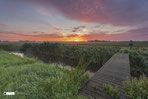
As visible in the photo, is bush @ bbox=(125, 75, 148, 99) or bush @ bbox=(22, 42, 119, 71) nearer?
bush @ bbox=(125, 75, 148, 99)

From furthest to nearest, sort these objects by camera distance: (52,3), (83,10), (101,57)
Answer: (101,57)
(83,10)
(52,3)

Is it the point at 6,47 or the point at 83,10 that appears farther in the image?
the point at 6,47

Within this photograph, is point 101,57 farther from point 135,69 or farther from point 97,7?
point 97,7

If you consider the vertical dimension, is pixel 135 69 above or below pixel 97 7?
below

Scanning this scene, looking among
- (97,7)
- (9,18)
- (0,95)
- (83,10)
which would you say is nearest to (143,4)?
(97,7)

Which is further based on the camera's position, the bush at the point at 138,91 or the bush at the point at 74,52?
the bush at the point at 74,52

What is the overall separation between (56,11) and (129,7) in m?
6.78

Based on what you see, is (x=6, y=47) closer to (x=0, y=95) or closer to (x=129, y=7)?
(x=0, y=95)

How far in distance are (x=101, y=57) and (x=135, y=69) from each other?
3210mm

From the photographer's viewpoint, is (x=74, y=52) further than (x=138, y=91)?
Yes

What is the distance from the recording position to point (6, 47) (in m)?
22.9

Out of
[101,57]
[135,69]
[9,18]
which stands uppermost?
[9,18]

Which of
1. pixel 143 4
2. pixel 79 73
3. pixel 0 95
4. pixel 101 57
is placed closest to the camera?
pixel 0 95

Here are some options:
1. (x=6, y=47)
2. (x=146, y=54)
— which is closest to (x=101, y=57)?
(x=146, y=54)
